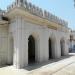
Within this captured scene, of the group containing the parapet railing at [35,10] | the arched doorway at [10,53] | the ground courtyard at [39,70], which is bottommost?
the ground courtyard at [39,70]

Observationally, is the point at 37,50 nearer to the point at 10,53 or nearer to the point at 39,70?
the point at 10,53

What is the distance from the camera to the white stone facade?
10.9 metres

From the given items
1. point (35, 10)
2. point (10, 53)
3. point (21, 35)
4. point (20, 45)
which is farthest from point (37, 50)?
point (35, 10)

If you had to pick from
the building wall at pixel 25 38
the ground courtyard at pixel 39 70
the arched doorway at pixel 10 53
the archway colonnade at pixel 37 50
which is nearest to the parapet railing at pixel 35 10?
the building wall at pixel 25 38

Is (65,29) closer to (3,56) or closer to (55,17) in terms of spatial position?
(55,17)

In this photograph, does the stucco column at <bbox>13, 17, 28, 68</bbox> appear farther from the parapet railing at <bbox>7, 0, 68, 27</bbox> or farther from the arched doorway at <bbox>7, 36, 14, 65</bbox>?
the arched doorway at <bbox>7, 36, 14, 65</bbox>

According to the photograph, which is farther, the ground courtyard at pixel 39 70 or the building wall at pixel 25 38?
the building wall at pixel 25 38

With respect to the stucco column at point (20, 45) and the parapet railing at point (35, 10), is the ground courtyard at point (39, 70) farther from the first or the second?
the parapet railing at point (35, 10)

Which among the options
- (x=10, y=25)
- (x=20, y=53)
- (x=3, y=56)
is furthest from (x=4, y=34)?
(x=20, y=53)

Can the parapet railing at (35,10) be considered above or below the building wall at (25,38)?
above

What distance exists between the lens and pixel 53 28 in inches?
646

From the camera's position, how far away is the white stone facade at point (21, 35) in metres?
10.9

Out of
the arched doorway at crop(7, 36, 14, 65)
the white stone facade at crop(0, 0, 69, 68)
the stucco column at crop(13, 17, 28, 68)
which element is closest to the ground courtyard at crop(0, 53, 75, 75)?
the stucco column at crop(13, 17, 28, 68)

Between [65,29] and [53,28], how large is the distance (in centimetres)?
432
